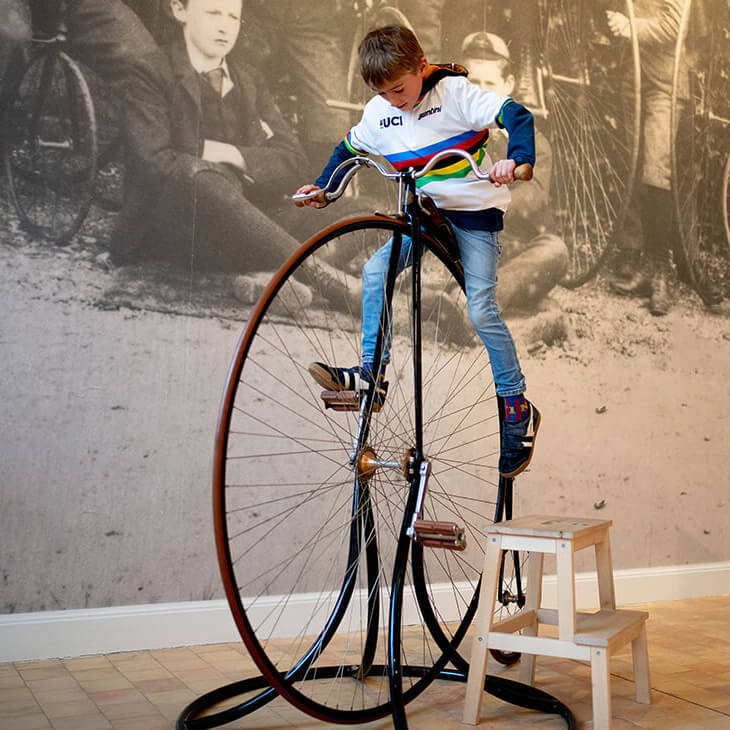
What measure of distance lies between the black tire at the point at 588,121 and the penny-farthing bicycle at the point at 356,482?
67cm

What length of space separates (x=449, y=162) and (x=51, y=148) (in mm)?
1328

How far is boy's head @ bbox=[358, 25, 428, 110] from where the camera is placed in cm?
208

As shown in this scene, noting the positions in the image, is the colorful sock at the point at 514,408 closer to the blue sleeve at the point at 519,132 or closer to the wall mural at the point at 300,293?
the wall mural at the point at 300,293

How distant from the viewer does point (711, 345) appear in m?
4.02

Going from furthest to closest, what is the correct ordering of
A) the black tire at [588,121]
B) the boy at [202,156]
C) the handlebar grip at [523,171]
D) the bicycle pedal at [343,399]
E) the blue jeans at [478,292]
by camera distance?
the black tire at [588,121]
the boy at [202,156]
the blue jeans at [478,292]
the bicycle pedal at [343,399]
the handlebar grip at [523,171]

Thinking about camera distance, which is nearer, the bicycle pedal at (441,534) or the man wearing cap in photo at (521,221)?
the bicycle pedal at (441,534)

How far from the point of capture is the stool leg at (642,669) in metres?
2.42

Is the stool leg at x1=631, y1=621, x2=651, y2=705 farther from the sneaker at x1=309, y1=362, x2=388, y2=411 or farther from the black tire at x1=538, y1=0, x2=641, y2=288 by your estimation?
the black tire at x1=538, y1=0, x2=641, y2=288

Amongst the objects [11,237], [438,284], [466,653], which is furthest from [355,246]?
[466,653]

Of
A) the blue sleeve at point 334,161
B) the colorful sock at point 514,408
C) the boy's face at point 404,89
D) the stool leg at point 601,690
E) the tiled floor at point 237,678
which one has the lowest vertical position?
the tiled floor at point 237,678

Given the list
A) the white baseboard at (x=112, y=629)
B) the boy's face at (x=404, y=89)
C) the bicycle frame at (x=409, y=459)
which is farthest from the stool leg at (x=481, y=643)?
the boy's face at (x=404, y=89)

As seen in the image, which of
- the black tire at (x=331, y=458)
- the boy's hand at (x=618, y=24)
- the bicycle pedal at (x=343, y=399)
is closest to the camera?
the bicycle pedal at (x=343, y=399)

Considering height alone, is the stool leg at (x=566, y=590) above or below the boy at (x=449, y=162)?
below

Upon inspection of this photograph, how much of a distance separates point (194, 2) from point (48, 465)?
163 cm
